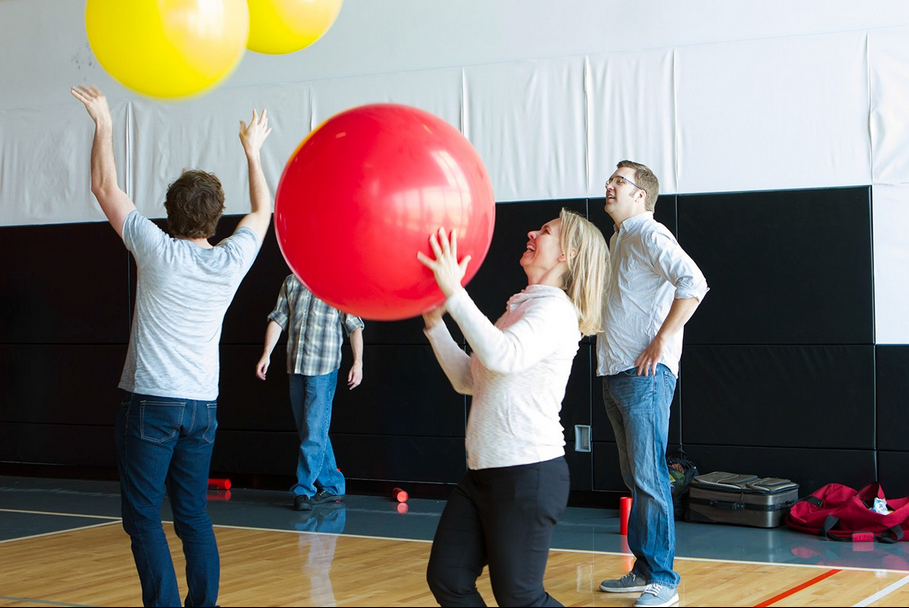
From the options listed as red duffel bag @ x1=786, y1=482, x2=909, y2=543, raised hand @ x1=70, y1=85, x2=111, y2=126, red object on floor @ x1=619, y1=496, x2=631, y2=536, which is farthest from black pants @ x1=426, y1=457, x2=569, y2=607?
red duffel bag @ x1=786, y1=482, x2=909, y2=543

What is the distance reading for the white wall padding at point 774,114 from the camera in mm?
5348

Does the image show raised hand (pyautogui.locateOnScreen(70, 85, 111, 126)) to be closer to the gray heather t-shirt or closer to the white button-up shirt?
the gray heather t-shirt

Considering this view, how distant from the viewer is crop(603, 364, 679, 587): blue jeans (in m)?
3.46

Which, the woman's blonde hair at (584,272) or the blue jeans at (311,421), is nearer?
the woman's blonde hair at (584,272)

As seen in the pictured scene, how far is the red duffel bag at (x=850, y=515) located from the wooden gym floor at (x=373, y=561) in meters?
0.09

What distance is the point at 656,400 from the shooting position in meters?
3.48

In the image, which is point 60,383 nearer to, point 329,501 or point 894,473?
point 329,501

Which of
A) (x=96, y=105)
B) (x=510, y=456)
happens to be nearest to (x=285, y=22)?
(x=96, y=105)

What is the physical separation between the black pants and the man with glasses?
111cm

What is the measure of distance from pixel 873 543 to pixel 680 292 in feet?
6.24

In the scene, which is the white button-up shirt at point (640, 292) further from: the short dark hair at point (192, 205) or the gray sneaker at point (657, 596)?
the short dark hair at point (192, 205)

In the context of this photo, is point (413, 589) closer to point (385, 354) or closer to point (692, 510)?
point (692, 510)

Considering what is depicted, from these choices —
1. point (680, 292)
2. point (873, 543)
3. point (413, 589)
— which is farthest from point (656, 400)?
point (873, 543)

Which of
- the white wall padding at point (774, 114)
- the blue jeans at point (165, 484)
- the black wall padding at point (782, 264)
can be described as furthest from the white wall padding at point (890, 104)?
the blue jeans at point (165, 484)
